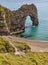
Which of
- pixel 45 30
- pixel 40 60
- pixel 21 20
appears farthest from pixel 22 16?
pixel 40 60

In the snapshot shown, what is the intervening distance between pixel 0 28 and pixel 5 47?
42245 mm

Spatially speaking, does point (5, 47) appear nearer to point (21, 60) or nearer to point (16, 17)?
point (21, 60)

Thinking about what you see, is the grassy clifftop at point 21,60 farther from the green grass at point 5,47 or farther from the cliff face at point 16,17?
the cliff face at point 16,17

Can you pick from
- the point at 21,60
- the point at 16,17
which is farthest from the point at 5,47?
the point at 16,17

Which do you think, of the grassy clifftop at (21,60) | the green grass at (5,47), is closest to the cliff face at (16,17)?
the green grass at (5,47)

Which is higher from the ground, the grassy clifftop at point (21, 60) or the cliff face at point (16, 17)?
the grassy clifftop at point (21, 60)

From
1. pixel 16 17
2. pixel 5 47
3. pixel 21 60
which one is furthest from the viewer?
pixel 16 17

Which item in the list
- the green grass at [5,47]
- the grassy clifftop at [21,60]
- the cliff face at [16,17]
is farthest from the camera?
the cliff face at [16,17]

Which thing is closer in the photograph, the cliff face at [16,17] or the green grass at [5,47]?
the green grass at [5,47]

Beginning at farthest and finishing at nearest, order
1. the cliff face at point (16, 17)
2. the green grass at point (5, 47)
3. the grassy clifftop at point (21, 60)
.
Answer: the cliff face at point (16, 17)
the green grass at point (5, 47)
the grassy clifftop at point (21, 60)

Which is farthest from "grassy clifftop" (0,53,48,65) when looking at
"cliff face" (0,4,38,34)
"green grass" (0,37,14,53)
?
"cliff face" (0,4,38,34)

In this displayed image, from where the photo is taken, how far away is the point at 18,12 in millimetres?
76500

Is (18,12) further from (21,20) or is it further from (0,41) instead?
(0,41)

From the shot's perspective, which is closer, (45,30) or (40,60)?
(40,60)
